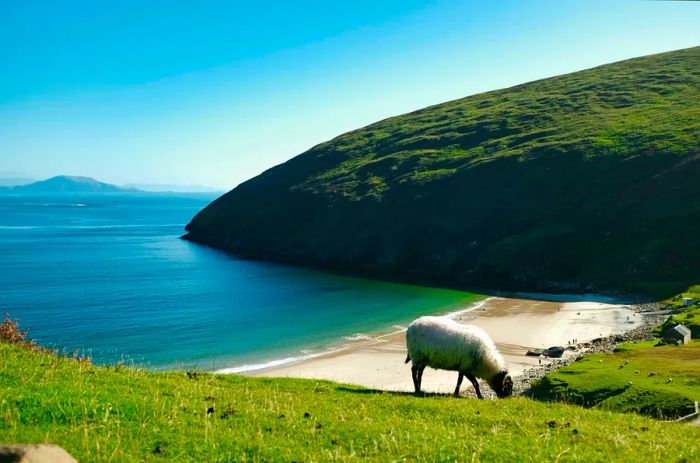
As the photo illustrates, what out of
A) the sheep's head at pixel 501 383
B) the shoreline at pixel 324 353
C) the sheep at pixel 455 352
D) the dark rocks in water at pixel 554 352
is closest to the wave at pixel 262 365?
the shoreline at pixel 324 353

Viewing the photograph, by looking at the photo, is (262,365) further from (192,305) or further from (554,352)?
(192,305)

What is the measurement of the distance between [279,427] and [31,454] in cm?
566

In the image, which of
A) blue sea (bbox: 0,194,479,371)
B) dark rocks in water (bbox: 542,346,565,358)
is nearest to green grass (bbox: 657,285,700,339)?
dark rocks in water (bbox: 542,346,565,358)

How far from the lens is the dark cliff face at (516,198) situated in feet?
291

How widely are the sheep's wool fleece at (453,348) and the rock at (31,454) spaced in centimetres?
1728

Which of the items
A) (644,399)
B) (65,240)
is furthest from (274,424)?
(65,240)

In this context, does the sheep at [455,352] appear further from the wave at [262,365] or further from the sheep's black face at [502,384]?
the wave at [262,365]

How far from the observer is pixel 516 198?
109 meters

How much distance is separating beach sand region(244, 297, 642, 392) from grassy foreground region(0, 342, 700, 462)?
73.7 ft

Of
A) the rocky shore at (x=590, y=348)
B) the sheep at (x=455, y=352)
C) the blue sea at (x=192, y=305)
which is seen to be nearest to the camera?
the sheep at (x=455, y=352)

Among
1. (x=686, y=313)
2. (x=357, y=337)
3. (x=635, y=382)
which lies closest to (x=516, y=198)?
(x=686, y=313)

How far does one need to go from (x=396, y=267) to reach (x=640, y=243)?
47.1 m

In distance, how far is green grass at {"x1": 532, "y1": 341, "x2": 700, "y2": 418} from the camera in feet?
86.7

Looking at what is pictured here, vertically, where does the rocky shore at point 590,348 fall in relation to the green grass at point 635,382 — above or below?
below
